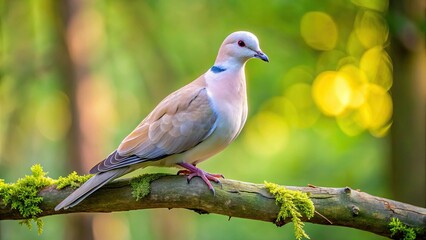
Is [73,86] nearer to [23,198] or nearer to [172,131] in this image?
[172,131]

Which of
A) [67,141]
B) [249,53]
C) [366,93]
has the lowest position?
[249,53]

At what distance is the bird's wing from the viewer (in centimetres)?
428

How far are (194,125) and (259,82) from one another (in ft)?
14.8

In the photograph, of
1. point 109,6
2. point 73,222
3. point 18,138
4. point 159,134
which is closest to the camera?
point 159,134

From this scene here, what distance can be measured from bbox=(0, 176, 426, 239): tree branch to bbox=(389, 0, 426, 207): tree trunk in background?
116 inches

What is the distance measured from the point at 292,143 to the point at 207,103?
656 cm

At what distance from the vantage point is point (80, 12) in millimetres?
7703

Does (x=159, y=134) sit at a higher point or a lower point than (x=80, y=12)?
lower

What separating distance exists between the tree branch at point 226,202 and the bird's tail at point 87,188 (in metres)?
0.08

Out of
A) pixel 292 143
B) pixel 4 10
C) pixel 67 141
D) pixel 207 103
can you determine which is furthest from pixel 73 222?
pixel 292 143

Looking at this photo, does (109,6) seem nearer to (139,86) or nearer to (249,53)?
(139,86)

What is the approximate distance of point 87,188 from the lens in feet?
12.8

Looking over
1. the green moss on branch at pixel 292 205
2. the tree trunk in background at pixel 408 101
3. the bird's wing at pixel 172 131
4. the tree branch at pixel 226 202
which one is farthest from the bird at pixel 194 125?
the tree trunk in background at pixel 408 101

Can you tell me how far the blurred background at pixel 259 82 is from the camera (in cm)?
725
